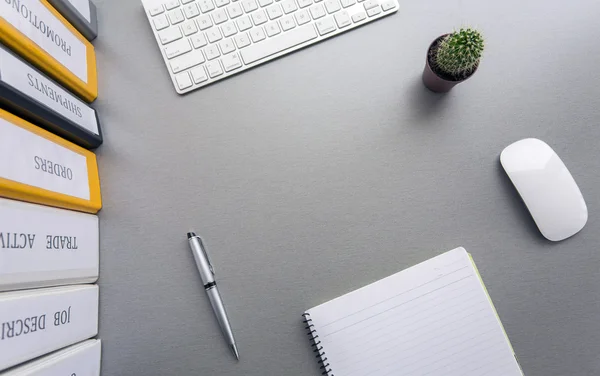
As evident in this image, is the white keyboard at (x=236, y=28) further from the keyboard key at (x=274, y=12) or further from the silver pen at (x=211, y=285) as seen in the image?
the silver pen at (x=211, y=285)

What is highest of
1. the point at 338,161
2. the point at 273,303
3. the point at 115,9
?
the point at 115,9

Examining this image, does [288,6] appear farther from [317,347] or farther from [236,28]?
[317,347]

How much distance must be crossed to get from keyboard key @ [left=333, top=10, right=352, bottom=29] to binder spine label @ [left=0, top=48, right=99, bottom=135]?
357 mm

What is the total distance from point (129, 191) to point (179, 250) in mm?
106

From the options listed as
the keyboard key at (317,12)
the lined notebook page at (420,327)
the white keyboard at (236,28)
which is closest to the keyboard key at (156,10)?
the white keyboard at (236,28)

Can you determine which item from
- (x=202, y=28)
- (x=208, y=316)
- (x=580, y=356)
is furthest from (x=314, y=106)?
(x=580, y=356)

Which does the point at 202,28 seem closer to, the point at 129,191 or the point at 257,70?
the point at 257,70

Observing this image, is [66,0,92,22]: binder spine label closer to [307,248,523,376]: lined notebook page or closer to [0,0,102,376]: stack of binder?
[0,0,102,376]: stack of binder

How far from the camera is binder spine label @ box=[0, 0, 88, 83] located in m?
0.41

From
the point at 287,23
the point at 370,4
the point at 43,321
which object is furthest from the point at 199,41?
the point at 43,321

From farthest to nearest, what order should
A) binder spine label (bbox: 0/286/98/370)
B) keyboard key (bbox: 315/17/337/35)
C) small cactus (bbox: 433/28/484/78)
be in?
keyboard key (bbox: 315/17/337/35)
small cactus (bbox: 433/28/484/78)
binder spine label (bbox: 0/286/98/370)

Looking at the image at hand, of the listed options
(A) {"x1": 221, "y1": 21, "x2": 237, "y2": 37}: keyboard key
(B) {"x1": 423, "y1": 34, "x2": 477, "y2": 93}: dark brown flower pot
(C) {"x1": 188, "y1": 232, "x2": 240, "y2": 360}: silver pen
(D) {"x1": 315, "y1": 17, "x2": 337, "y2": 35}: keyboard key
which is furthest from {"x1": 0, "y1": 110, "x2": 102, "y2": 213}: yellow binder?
(B) {"x1": 423, "y1": 34, "x2": 477, "y2": 93}: dark brown flower pot

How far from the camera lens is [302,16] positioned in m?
0.56

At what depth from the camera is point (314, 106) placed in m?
0.56
